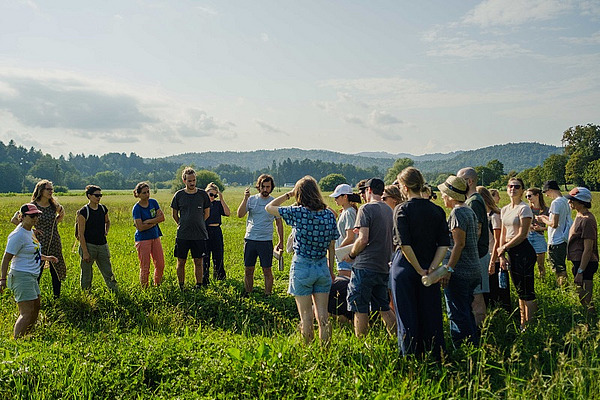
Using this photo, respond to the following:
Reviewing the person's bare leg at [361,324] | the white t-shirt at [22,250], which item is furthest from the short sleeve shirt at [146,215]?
the person's bare leg at [361,324]

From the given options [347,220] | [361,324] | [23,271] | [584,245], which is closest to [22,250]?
[23,271]

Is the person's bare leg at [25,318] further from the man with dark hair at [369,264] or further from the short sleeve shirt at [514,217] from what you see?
the short sleeve shirt at [514,217]

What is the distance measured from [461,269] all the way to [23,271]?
5.47 meters

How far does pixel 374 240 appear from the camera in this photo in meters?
5.46

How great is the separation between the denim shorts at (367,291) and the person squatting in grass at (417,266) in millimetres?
778

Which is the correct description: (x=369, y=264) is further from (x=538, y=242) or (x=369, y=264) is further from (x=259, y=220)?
(x=538, y=242)

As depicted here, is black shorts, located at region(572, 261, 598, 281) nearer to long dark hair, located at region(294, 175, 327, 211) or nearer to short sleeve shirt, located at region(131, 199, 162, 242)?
long dark hair, located at region(294, 175, 327, 211)

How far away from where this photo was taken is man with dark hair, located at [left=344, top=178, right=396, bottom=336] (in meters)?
5.37

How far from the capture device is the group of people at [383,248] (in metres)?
4.61

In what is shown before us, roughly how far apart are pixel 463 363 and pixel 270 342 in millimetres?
2049

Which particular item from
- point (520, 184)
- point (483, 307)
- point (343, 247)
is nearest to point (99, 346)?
point (343, 247)

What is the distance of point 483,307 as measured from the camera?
240 inches

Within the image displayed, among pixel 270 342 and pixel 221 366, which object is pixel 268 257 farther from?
pixel 221 366

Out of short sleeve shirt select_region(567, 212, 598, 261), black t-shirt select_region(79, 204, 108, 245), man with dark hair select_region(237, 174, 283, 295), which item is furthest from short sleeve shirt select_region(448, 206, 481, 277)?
black t-shirt select_region(79, 204, 108, 245)
